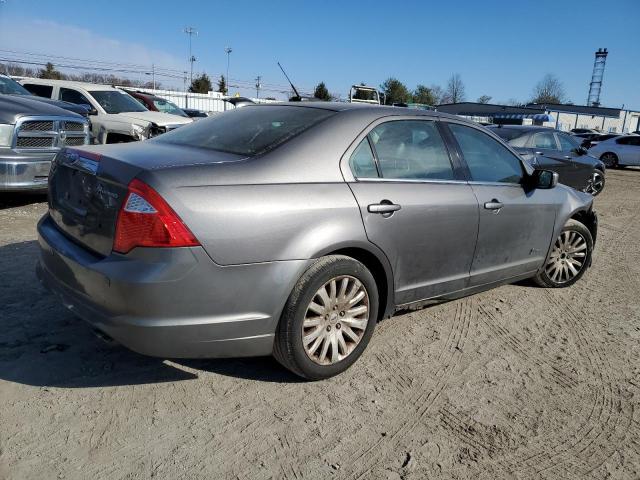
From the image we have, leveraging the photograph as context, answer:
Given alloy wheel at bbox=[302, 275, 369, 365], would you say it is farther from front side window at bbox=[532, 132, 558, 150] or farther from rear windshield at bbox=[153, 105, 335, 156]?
front side window at bbox=[532, 132, 558, 150]

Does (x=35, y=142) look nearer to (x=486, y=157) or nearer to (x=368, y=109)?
(x=368, y=109)

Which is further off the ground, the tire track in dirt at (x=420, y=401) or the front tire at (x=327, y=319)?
the front tire at (x=327, y=319)

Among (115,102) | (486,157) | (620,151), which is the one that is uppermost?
(620,151)

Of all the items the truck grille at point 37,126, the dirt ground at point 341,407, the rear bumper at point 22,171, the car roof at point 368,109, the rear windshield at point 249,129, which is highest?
the car roof at point 368,109

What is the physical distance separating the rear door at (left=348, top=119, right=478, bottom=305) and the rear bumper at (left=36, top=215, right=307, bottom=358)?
2.26ft

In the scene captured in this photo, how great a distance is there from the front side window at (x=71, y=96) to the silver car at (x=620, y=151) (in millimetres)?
18619

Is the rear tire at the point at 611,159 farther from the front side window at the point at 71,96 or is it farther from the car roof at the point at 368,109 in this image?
the car roof at the point at 368,109

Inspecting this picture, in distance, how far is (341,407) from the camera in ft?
9.23

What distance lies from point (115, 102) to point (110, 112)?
0.50 meters

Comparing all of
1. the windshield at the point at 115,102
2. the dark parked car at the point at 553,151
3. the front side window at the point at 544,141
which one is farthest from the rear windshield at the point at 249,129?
the windshield at the point at 115,102

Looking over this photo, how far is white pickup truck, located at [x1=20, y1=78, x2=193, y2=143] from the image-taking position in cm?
988

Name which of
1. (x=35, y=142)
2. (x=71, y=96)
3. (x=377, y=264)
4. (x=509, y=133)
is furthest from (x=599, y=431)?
(x=71, y=96)

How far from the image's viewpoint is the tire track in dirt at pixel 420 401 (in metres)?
2.38

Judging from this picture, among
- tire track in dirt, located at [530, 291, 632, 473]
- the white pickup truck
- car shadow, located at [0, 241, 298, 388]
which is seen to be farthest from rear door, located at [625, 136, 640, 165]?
car shadow, located at [0, 241, 298, 388]
